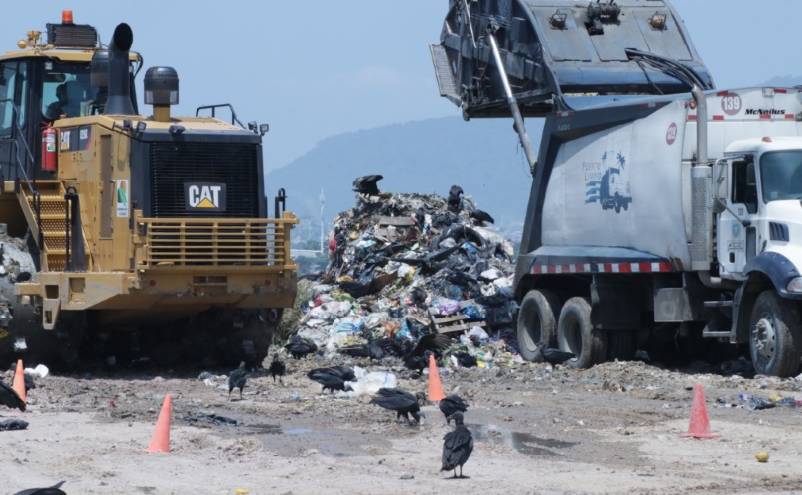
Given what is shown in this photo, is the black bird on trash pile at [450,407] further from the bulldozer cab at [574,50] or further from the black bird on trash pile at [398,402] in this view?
the bulldozer cab at [574,50]

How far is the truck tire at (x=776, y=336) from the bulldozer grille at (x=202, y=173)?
17.5 feet

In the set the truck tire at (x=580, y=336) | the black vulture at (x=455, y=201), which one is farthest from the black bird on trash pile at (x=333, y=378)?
the black vulture at (x=455, y=201)

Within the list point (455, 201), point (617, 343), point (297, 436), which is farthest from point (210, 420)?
point (455, 201)

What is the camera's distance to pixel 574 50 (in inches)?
780

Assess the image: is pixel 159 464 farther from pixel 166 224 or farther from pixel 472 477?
pixel 166 224

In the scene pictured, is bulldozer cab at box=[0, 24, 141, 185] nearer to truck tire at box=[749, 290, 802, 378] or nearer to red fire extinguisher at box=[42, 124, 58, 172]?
red fire extinguisher at box=[42, 124, 58, 172]

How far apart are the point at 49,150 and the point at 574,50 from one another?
22.1 feet

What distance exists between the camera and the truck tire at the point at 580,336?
1864cm

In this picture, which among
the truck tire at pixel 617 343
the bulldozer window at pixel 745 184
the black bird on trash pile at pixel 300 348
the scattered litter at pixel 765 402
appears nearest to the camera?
the scattered litter at pixel 765 402

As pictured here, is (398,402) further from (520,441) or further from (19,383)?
(19,383)

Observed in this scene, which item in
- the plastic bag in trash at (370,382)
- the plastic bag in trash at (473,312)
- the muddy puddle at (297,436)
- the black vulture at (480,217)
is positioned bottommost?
the muddy puddle at (297,436)

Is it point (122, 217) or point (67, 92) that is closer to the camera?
point (122, 217)

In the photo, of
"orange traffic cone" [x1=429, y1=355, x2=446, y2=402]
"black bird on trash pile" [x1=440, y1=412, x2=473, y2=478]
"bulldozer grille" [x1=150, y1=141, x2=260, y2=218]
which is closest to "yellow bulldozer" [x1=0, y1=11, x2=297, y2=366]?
"bulldozer grille" [x1=150, y1=141, x2=260, y2=218]

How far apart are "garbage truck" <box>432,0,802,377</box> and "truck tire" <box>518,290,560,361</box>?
0.08ft
